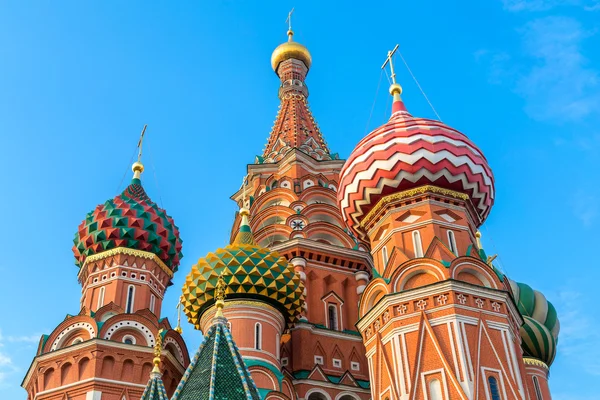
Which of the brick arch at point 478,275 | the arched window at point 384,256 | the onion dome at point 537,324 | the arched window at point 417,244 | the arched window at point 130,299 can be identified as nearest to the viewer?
the brick arch at point 478,275

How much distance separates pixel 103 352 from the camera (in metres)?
18.1

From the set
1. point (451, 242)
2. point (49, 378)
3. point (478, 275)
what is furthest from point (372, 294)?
point (49, 378)

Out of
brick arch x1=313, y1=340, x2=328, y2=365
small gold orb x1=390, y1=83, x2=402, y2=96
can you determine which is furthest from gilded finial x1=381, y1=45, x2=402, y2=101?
brick arch x1=313, y1=340, x2=328, y2=365

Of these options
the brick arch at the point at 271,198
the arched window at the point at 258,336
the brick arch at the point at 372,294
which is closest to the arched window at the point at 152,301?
the arched window at the point at 258,336

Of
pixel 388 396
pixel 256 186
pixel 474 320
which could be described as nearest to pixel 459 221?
pixel 474 320

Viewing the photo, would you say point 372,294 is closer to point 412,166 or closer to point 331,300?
point 412,166

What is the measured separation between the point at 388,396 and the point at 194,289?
5.62 metres

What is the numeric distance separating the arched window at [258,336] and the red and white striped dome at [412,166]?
131 inches

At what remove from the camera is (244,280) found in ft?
59.9

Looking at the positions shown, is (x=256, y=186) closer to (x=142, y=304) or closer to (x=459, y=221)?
(x=142, y=304)

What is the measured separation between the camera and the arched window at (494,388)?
1470cm

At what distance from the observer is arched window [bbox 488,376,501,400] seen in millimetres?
14699

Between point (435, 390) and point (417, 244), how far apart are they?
3470mm

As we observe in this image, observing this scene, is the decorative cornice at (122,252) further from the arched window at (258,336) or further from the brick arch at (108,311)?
the arched window at (258,336)
